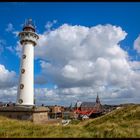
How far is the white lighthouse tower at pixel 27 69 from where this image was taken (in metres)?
24.4

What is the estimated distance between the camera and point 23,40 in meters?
26.5

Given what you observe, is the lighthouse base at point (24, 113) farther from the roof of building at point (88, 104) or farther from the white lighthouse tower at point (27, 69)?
the roof of building at point (88, 104)

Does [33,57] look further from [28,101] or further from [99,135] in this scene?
[99,135]

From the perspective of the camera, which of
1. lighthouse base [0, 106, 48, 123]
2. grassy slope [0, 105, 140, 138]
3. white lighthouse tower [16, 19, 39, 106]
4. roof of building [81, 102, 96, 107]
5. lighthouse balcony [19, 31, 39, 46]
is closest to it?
grassy slope [0, 105, 140, 138]

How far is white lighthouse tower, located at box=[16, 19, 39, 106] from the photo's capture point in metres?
24.4

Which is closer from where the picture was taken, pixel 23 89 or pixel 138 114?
pixel 138 114

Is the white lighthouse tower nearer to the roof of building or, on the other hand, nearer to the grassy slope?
the grassy slope

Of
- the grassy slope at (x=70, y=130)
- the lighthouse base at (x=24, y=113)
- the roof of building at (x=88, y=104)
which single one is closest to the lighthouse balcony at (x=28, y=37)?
the lighthouse base at (x=24, y=113)

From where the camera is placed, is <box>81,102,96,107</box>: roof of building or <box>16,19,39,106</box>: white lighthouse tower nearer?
<box>16,19,39,106</box>: white lighthouse tower

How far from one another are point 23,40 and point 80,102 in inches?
2823

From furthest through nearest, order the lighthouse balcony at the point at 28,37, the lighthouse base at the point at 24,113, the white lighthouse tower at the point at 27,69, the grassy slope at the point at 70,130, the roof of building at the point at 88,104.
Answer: the roof of building at the point at 88,104 < the lighthouse balcony at the point at 28,37 < the white lighthouse tower at the point at 27,69 < the lighthouse base at the point at 24,113 < the grassy slope at the point at 70,130

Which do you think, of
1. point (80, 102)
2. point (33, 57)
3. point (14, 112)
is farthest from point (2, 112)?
point (80, 102)

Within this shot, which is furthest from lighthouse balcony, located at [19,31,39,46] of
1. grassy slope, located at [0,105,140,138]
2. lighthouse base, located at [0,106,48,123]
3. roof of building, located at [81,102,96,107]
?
roof of building, located at [81,102,96,107]

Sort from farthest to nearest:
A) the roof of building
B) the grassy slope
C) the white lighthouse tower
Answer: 1. the roof of building
2. the white lighthouse tower
3. the grassy slope
